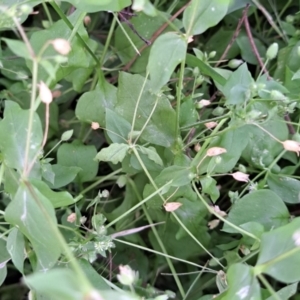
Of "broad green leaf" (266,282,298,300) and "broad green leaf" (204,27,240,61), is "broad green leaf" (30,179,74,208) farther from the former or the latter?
"broad green leaf" (204,27,240,61)

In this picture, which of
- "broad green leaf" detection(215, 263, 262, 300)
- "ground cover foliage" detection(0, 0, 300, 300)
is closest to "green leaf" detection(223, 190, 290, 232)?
"ground cover foliage" detection(0, 0, 300, 300)

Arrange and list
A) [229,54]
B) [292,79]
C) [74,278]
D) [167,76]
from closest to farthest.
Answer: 1. [74,278]
2. [167,76]
3. [292,79]
4. [229,54]

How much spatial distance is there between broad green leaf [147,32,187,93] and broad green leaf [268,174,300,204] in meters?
0.24

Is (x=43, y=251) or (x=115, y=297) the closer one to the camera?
(x=115, y=297)

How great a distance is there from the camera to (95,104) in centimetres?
66

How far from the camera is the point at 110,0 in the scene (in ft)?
1.75

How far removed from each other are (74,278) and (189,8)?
0.31m

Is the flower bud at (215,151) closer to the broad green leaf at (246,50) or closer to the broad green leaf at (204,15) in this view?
the broad green leaf at (204,15)

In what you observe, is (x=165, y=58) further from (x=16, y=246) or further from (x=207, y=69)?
(x=16, y=246)

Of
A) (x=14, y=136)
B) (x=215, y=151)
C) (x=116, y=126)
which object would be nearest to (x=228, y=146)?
(x=215, y=151)

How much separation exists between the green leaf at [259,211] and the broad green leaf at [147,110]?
115 mm

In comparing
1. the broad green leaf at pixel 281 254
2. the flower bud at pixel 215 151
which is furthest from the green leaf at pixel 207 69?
the broad green leaf at pixel 281 254

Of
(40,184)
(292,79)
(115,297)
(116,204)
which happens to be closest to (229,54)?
(292,79)

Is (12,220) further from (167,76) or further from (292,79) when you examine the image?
(292,79)
